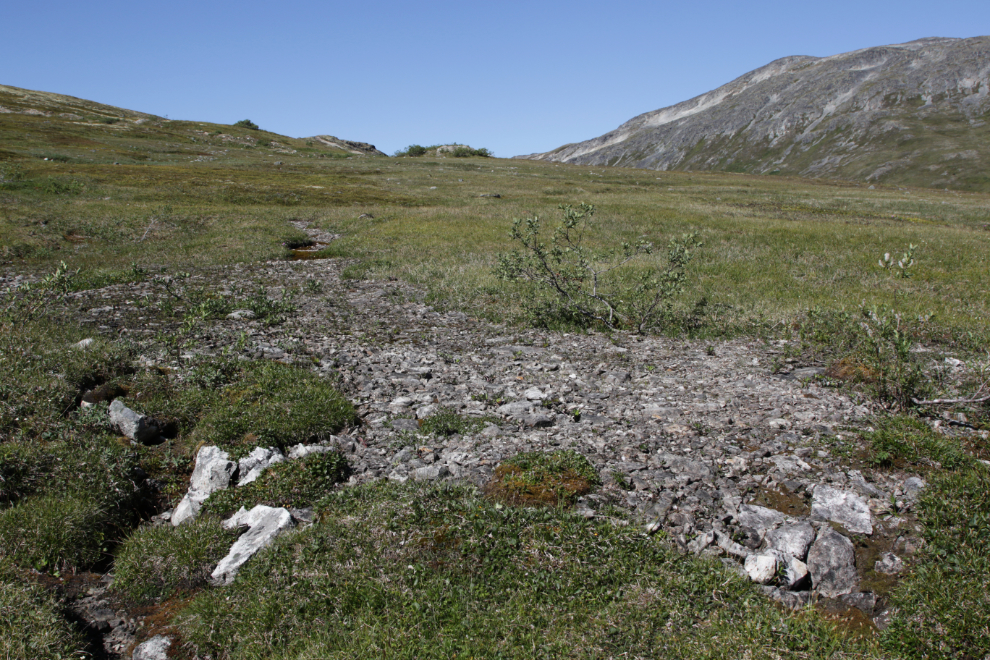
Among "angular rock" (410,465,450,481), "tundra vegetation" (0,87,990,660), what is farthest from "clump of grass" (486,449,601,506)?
"angular rock" (410,465,450,481)

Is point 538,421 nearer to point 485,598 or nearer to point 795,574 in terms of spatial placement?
point 485,598

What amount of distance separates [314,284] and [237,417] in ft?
39.8

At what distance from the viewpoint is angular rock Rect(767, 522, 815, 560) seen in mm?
6051

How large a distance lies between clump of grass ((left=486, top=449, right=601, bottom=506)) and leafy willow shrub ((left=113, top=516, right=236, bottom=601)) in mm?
3462

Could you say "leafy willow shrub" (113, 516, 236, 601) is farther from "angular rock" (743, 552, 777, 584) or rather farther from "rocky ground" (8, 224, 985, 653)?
"angular rock" (743, 552, 777, 584)

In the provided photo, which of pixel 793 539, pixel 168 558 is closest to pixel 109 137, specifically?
pixel 168 558

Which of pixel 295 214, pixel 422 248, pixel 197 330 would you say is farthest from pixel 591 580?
pixel 295 214

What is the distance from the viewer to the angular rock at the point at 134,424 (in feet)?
29.6

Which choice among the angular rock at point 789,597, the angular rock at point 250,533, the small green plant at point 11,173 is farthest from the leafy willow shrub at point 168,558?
the small green plant at point 11,173

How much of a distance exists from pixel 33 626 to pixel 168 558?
133 cm

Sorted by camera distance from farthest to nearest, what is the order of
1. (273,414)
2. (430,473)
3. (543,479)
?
(273,414) → (430,473) → (543,479)

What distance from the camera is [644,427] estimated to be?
912 centimetres

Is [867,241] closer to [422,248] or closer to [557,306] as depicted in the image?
[557,306]

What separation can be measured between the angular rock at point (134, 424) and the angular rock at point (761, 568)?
927cm
